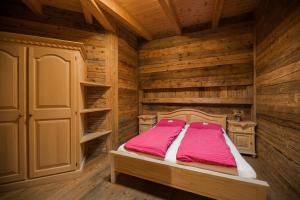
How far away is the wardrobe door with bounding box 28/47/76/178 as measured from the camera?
6.02 feet

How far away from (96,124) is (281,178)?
3.22m

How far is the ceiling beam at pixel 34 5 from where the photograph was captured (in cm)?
220

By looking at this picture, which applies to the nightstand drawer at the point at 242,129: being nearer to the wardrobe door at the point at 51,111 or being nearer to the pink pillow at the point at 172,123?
the pink pillow at the point at 172,123

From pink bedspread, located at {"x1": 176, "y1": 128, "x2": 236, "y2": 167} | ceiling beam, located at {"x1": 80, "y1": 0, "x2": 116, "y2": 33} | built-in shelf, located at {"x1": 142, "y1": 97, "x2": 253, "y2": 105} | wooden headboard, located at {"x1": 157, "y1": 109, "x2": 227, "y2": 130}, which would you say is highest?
ceiling beam, located at {"x1": 80, "y1": 0, "x2": 116, "y2": 33}

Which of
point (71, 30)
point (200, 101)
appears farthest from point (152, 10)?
point (200, 101)

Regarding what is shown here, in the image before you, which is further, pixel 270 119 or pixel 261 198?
pixel 270 119

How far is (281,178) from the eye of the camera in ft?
6.05

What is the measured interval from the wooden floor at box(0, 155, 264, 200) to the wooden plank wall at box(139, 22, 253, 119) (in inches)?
83.0

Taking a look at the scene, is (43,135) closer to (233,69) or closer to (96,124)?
(96,124)

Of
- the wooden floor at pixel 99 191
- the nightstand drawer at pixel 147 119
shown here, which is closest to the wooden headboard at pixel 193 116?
the nightstand drawer at pixel 147 119

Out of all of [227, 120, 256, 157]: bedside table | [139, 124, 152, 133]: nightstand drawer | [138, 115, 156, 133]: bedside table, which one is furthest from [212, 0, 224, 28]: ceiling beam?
[139, 124, 152, 133]: nightstand drawer

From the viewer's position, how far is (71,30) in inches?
105

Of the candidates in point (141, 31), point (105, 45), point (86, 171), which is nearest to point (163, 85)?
point (141, 31)

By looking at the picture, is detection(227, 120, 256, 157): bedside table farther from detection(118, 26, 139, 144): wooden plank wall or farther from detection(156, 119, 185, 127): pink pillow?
detection(118, 26, 139, 144): wooden plank wall
